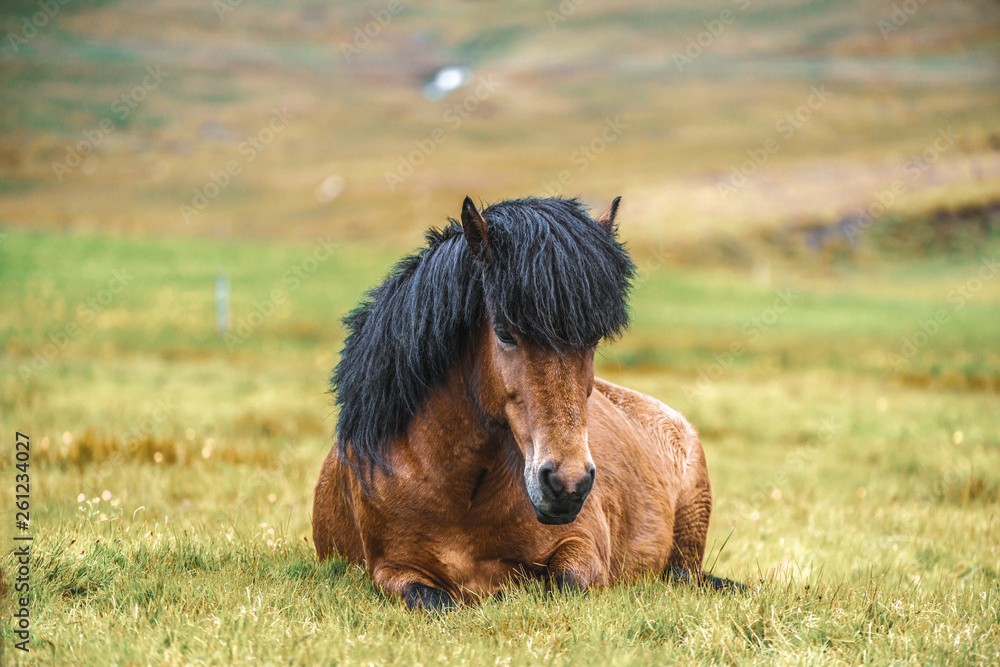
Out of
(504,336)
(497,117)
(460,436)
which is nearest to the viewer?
(504,336)

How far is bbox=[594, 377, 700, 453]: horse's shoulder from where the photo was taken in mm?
6242

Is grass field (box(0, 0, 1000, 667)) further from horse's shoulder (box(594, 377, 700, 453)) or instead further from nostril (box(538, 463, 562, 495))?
horse's shoulder (box(594, 377, 700, 453))

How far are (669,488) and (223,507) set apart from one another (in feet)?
13.0

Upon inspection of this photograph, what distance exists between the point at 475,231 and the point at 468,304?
38 centimetres

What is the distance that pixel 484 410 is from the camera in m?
4.14

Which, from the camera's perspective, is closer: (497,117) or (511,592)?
(511,592)

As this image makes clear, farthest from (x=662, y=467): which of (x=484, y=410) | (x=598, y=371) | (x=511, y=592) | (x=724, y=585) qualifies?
(x=598, y=371)

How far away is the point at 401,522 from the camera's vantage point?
4328 mm

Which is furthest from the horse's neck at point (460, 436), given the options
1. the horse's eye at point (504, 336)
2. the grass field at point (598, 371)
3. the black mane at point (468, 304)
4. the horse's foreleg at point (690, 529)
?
the horse's foreleg at point (690, 529)

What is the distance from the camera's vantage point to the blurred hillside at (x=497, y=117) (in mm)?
65938

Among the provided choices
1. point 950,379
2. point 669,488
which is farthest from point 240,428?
point 950,379

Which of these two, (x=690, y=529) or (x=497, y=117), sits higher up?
(x=690, y=529)

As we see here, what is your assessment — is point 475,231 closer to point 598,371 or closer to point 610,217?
point 610,217

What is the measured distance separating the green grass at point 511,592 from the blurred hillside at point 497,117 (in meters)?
8.35
